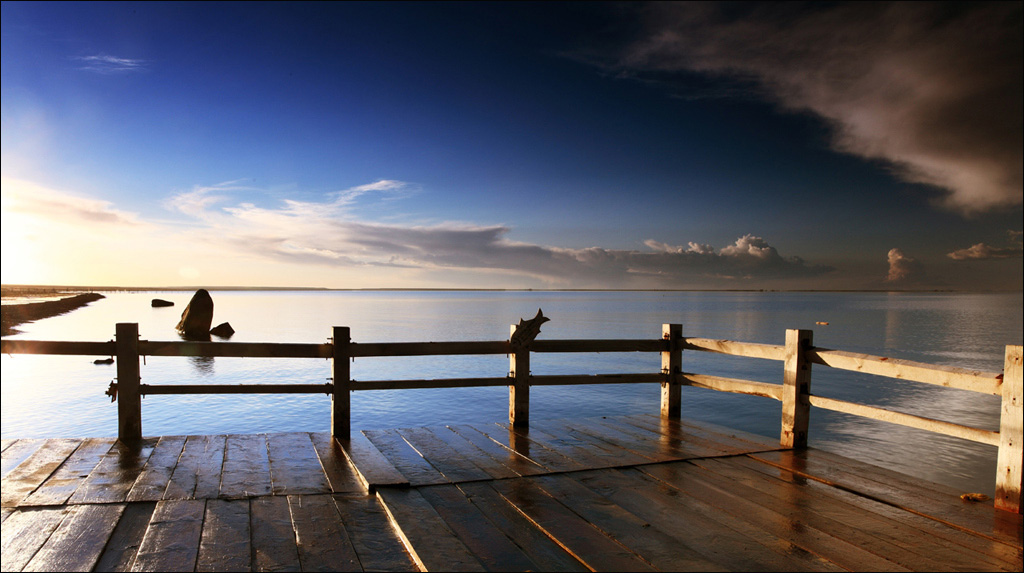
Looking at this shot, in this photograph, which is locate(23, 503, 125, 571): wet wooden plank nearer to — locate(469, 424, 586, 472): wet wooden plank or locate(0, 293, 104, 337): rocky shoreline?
locate(469, 424, 586, 472): wet wooden plank

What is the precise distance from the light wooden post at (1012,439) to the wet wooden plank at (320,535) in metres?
5.11

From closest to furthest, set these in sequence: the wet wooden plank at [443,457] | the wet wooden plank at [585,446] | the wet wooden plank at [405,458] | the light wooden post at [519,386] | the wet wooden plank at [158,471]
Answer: the wet wooden plank at [158,471] → the wet wooden plank at [405,458] → the wet wooden plank at [443,457] → the wet wooden plank at [585,446] → the light wooden post at [519,386]

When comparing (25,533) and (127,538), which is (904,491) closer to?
(127,538)

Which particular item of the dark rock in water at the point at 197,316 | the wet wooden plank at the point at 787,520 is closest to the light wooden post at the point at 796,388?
the wet wooden plank at the point at 787,520

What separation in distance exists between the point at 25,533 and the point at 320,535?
201 cm

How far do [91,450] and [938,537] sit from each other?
25.1 feet

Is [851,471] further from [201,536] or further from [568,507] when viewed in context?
[201,536]

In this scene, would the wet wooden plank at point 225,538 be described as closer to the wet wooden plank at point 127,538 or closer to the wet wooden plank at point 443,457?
the wet wooden plank at point 127,538

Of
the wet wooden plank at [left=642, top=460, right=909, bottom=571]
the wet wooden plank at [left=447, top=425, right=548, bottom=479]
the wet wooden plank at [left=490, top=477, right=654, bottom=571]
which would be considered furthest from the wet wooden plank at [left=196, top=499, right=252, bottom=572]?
the wet wooden plank at [left=642, top=460, right=909, bottom=571]

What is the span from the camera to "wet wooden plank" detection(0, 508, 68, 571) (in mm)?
3789

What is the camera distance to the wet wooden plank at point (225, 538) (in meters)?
3.81

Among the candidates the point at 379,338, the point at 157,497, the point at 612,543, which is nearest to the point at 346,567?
the point at 612,543

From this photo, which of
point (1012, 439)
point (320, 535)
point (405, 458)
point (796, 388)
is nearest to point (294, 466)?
point (405, 458)

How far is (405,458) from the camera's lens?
20.2ft
